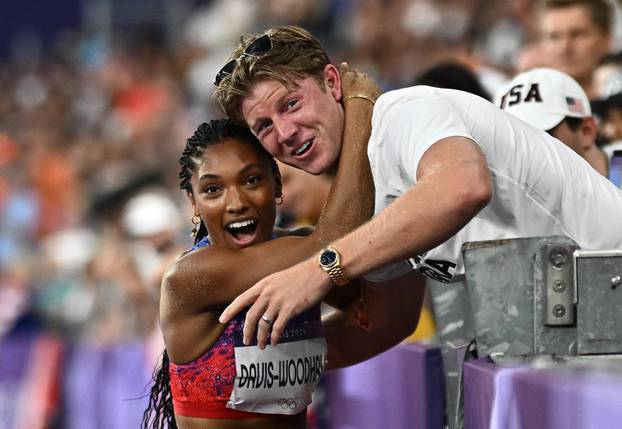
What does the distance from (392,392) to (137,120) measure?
10.8 metres

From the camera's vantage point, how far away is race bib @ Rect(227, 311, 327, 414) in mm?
3895

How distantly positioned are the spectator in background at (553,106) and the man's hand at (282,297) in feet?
6.21

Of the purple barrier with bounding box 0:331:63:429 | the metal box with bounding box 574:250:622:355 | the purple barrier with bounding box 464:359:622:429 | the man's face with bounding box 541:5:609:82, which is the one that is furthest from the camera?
the purple barrier with bounding box 0:331:63:429

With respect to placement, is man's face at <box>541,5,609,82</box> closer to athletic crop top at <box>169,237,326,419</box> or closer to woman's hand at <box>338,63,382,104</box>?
woman's hand at <box>338,63,382,104</box>

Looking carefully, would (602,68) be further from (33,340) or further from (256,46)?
(33,340)

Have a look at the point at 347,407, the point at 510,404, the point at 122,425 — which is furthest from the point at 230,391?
the point at 122,425

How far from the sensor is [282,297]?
10.5 feet

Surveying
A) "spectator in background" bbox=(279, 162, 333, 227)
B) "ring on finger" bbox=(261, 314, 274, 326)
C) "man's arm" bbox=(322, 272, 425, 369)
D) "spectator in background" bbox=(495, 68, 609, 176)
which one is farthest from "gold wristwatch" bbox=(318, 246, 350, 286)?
"spectator in background" bbox=(279, 162, 333, 227)

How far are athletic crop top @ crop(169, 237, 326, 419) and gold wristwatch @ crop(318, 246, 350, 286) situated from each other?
0.73 m

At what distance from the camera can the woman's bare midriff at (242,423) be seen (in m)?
3.95

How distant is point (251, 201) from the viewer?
12.9ft

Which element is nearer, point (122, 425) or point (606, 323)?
point (606, 323)

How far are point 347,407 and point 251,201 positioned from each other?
7.11 feet

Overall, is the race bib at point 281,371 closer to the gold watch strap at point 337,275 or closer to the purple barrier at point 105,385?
the gold watch strap at point 337,275
